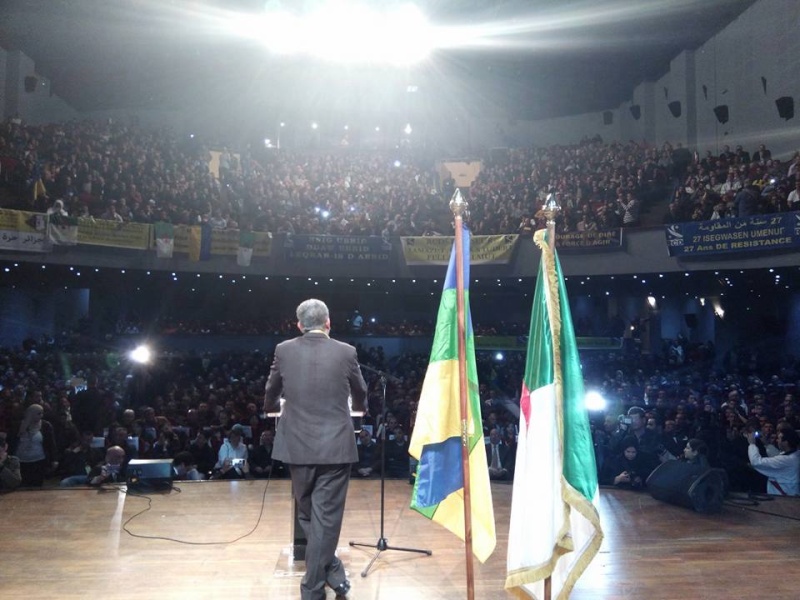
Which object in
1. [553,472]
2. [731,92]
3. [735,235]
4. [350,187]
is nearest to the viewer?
[553,472]

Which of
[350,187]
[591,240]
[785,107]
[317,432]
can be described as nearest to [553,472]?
[317,432]

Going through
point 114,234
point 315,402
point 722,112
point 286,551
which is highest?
point 722,112

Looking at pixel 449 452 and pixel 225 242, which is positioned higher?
pixel 225 242

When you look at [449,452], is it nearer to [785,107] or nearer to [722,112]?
[785,107]

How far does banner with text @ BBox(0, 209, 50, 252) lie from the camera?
1227cm

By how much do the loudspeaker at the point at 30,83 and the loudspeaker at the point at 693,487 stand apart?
789 inches

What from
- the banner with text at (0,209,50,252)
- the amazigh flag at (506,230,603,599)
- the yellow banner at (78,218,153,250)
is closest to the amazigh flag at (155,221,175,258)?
the yellow banner at (78,218,153,250)

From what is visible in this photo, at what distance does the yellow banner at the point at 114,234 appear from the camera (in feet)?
43.4

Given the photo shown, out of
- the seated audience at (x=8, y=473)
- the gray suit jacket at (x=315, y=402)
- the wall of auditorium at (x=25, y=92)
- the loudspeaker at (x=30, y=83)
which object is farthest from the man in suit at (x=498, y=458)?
the loudspeaker at (x=30, y=83)

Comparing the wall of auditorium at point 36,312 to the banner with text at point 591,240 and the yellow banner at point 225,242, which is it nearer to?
the yellow banner at point 225,242

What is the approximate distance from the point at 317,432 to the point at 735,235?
1174cm

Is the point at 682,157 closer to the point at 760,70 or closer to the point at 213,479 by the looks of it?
the point at 760,70

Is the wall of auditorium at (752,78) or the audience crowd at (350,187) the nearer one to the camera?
the audience crowd at (350,187)

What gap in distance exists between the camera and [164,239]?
13.9 meters
